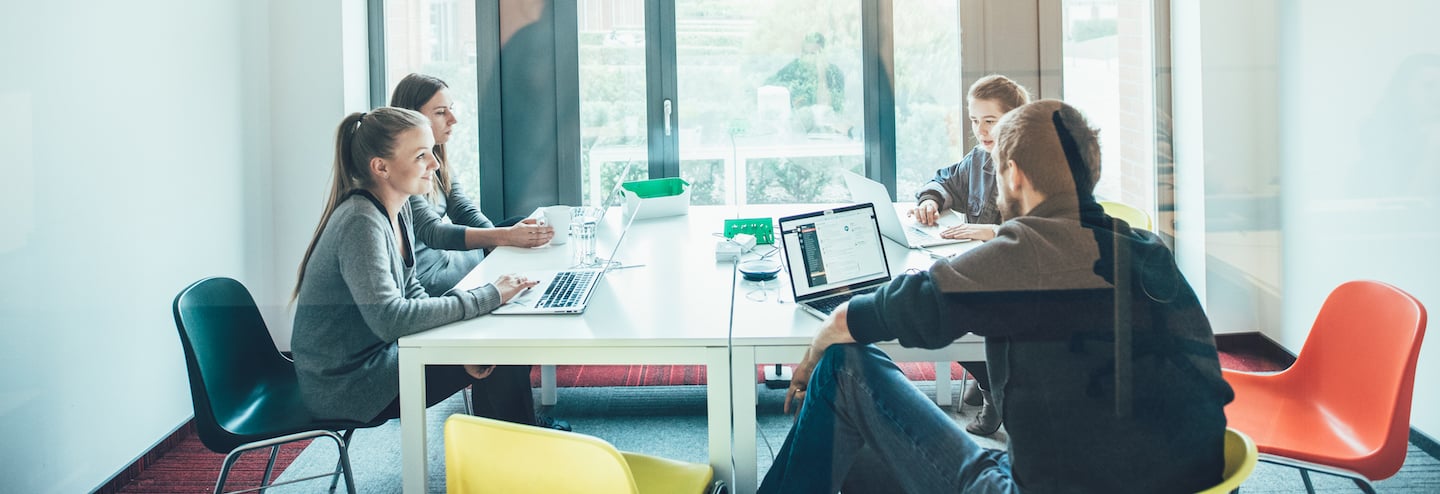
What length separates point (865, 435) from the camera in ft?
6.12

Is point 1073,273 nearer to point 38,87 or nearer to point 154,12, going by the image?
point 38,87

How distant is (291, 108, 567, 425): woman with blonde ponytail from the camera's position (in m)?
2.06

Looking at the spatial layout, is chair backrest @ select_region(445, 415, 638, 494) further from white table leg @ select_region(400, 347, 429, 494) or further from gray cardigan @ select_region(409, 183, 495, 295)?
gray cardigan @ select_region(409, 183, 495, 295)

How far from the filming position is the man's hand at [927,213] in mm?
3102

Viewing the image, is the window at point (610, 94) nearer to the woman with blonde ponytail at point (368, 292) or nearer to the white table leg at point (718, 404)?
the woman with blonde ponytail at point (368, 292)

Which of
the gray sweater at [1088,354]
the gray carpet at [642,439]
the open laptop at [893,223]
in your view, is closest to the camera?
the gray sweater at [1088,354]

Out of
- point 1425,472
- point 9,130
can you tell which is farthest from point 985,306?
point 9,130

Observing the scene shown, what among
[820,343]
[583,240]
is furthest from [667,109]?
[820,343]

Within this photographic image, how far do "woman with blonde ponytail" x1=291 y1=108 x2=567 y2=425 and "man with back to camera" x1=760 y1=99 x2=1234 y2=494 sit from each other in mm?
903

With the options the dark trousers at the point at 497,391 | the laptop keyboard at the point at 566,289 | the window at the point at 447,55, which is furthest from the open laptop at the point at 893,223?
the window at the point at 447,55

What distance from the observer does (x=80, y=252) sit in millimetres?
2377

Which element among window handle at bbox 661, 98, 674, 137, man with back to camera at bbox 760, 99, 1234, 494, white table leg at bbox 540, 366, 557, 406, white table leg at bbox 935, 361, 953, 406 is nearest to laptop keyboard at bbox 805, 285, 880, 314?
man with back to camera at bbox 760, 99, 1234, 494

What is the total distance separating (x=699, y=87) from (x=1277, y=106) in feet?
6.60

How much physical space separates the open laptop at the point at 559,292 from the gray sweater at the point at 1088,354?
0.87 metres
